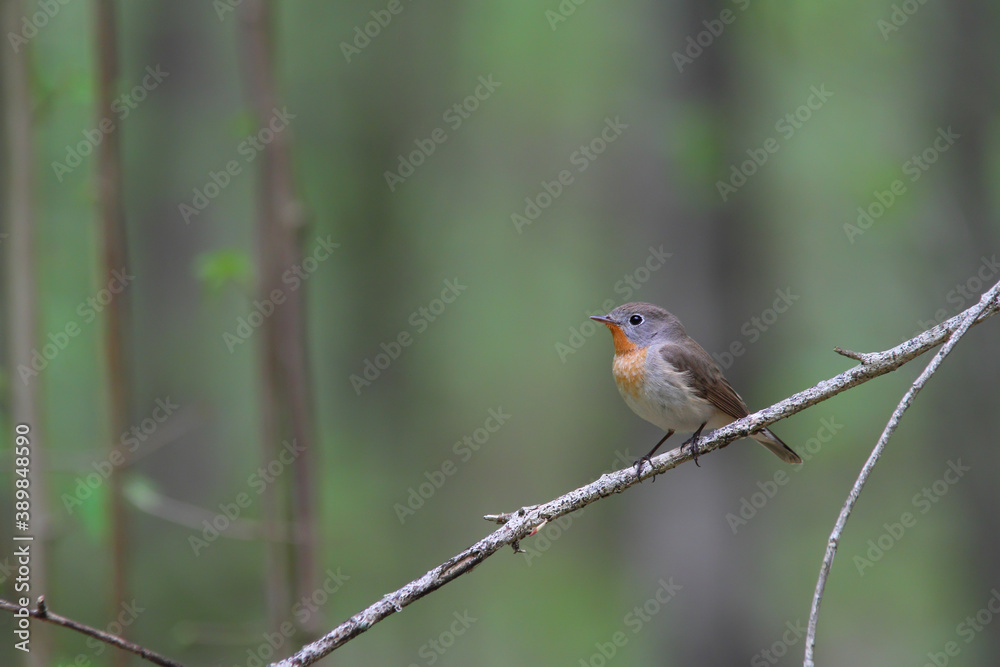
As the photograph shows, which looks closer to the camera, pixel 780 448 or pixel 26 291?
pixel 26 291

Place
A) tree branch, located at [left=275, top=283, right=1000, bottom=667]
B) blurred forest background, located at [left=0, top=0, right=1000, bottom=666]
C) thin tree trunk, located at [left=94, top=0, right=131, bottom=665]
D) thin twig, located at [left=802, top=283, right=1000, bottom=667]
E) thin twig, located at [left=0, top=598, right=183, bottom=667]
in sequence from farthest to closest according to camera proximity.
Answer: blurred forest background, located at [left=0, top=0, right=1000, bottom=666] → thin tree trunk, located at [left=94, top=0, right=131, bottom=665] → tree branch, located at [left=275, top=283, right=1000, bottom=667] → thin twig, located at [left=802, top=283, right=1000, bottom=667] → thin twig, located at [left=0, top=598, right=183, bottom=667]

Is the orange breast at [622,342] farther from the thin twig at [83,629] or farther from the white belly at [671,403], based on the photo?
the thin twig at [83,629]

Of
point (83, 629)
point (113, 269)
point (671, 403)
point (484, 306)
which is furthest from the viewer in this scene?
point (484, 306)

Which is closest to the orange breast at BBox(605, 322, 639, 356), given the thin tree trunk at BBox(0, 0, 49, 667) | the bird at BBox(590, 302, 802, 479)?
the bird at BBox(590, 302, 802, 479)

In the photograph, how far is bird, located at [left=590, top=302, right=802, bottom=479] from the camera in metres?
4.26

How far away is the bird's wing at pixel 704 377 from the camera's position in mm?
4422

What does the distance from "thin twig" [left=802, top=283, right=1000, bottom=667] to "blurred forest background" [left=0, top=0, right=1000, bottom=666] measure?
2167 millimetres

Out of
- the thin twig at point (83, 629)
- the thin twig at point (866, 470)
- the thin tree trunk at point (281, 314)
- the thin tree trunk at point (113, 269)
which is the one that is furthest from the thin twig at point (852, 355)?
the thin tree trunk at point (113, 269)

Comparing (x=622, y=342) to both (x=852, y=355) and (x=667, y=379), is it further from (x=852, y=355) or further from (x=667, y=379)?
(x=852, y=355)

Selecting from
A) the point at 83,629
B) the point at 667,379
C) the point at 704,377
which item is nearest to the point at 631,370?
the point at 667,379

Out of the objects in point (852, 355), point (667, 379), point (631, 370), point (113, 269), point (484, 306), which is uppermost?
point (852, 355)

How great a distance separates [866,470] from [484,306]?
12907mm

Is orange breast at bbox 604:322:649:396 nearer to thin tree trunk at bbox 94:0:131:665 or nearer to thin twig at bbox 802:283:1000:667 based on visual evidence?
thin twig at bbox 802:283:1000:667

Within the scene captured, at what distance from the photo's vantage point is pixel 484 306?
14781 mm
